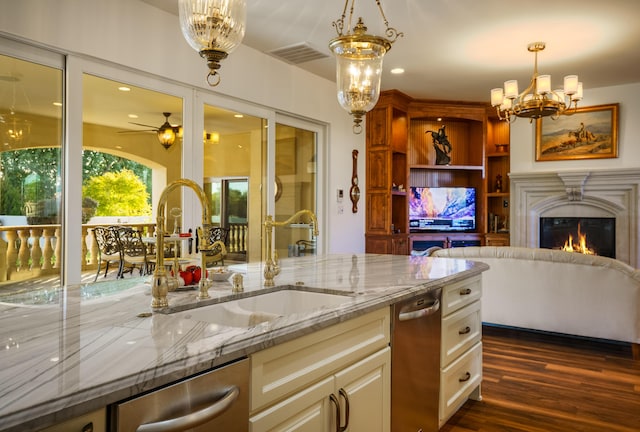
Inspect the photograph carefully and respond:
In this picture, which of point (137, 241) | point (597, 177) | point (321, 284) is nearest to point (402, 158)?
point (597, 177)

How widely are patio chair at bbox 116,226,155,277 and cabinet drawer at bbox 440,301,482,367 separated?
2.84 m

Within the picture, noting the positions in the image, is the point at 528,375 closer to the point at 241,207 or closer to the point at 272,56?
the point at 241,207

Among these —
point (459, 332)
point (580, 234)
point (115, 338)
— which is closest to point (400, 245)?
point (580, 234)

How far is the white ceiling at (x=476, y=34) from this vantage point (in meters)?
3.93

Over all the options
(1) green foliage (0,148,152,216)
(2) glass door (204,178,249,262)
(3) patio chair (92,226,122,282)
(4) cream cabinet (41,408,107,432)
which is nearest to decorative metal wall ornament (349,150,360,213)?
(2) glass door (204,178,249,262)

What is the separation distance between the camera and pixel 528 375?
3451 millimetres

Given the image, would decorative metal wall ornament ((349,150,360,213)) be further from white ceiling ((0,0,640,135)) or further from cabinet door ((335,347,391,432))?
cabinet door ((335,347,391,432))

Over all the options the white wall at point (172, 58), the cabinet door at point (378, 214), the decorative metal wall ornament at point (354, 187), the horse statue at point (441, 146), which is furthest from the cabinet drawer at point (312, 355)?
the horse statue at point (441, 146)

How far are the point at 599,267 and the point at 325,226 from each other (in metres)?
3.15

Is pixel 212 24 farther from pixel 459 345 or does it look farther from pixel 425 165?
pixel 425 165

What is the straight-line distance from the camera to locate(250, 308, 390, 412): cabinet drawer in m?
1.24

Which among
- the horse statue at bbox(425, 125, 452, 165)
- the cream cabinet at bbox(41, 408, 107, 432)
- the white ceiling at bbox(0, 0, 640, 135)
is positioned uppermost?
the white ceiling at bbox(0, 0, 640, 135)

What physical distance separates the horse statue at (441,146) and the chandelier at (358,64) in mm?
5515

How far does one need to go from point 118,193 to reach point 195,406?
320cm
